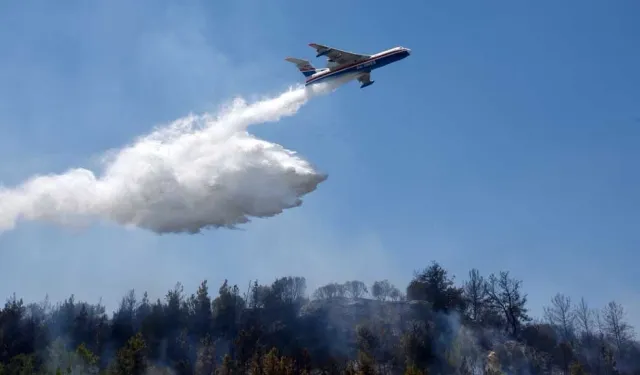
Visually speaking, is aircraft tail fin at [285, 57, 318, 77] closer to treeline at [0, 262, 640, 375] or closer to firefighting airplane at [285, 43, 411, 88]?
firefighting airplane at [285, 43, 411, 88]

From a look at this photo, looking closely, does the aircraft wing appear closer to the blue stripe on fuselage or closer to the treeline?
the blue stripe on fuselage

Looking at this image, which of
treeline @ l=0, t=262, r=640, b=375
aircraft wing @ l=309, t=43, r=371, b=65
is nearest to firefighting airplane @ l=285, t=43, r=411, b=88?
aircraft wing @ l=309, t=43, r=371, b=65

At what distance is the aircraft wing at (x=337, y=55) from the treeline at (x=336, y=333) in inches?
1079

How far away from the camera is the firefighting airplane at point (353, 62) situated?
181 ft

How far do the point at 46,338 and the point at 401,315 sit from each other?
52.8 metres

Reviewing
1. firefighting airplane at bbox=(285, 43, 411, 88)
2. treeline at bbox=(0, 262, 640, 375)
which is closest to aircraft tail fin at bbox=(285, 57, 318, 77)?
firefighting airplane at bbox=(285, 43, 411, 88)

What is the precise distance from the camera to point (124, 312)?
9612cm

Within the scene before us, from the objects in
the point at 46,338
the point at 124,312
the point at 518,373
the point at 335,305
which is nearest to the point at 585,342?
the point at 518,373

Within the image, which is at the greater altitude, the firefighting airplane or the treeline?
the firefighting airplane

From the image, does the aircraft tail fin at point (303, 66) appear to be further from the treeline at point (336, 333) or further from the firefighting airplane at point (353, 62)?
the treeline at point (336, 333)

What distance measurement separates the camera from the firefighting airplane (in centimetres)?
5528

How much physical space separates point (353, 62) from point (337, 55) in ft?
6.05

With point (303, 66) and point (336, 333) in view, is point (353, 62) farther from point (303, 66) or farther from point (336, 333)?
point (336, 333)

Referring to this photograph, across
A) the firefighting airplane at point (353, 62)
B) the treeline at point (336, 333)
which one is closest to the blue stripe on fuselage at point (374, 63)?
the firefighting airplane at point (353, 62)
